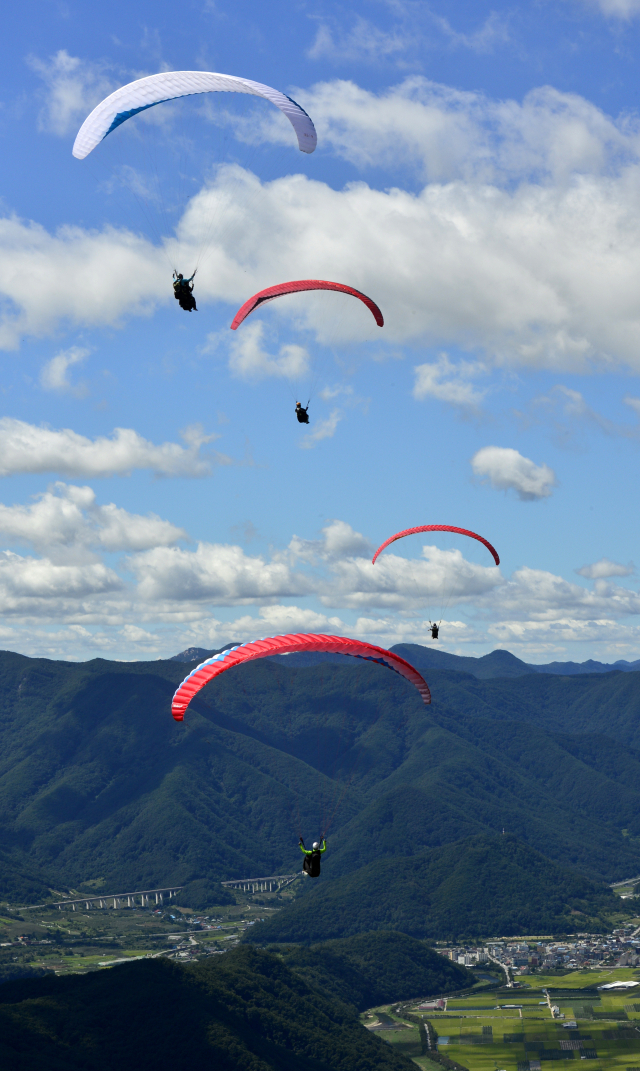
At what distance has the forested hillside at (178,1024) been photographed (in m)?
142

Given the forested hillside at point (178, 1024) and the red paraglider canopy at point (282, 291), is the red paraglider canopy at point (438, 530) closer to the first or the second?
the red paraglider canopy at point (282, 291)

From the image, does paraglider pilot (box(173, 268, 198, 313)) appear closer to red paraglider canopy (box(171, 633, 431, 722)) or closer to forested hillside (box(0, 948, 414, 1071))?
red paraglider canopy (box(171, 633, 431, 722))

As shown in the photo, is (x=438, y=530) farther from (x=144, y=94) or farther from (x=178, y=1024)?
(x=178, y=1024)

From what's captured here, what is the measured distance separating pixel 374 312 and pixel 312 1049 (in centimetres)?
14055

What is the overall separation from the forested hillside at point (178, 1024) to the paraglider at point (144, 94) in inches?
4442

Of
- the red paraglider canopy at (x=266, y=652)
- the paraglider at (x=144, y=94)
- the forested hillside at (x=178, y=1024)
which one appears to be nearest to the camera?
the red paraglider canopy at (x=266, y=652)

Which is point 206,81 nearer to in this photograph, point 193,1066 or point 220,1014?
point 193,1066

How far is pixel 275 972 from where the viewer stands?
193250mm

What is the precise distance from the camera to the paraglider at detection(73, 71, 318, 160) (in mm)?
58806

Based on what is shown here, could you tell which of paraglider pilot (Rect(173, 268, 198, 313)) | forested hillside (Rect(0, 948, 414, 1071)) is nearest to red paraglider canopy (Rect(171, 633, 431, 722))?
paraglider pilot (Rect(173, 268, 198, 313))

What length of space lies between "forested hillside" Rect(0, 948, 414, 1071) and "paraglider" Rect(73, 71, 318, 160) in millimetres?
112830

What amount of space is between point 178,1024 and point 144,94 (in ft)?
452

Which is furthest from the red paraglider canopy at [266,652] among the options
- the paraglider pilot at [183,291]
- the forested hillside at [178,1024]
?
the forested hillside at [178,1024]

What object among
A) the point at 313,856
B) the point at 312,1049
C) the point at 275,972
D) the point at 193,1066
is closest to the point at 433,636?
the point at 313,856
